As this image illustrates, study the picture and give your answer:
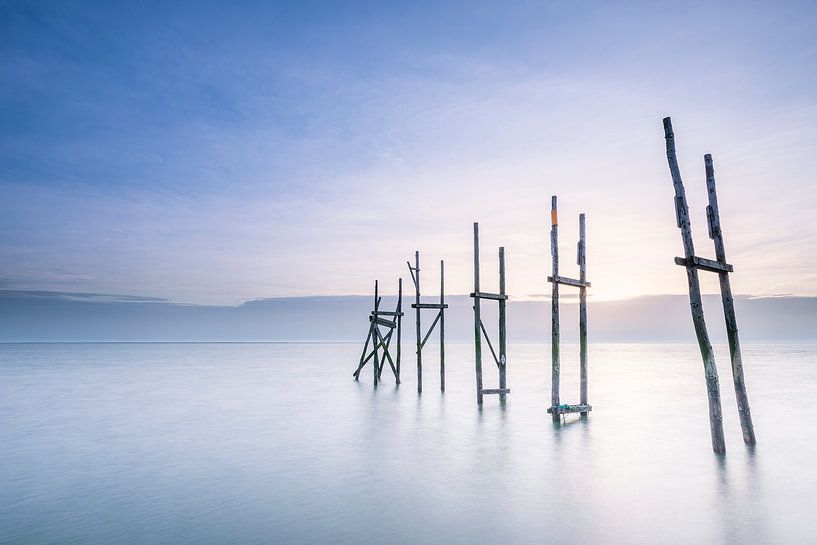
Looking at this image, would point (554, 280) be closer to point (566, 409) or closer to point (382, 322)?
point (566, 409)

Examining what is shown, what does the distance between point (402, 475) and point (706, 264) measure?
23.8ft

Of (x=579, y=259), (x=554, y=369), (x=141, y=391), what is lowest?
(x=141, y=391)

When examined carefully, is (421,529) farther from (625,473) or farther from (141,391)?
(141,391)

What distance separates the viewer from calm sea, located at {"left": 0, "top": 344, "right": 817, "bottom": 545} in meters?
7.62

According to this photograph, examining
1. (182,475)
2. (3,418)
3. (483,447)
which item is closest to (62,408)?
(3,418)

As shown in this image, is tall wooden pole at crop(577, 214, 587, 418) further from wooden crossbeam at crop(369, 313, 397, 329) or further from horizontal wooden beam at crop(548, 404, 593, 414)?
wooden crossbeam at crop(369, 313, 397, 329)

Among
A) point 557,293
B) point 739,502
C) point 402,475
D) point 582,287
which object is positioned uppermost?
point 582,287

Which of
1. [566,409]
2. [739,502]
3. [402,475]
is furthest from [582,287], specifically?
[402,475]

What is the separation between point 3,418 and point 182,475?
13.3 meters

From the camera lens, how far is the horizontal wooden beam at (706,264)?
1000 cm

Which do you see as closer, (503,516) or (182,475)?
(503,516)

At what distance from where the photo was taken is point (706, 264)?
10.1 metres

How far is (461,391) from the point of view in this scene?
2669 centimetres

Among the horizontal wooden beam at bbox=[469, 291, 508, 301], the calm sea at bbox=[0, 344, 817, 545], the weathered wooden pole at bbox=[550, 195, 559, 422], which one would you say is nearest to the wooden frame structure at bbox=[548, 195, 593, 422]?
the weathered wooden pole at bbox=[550, 195, 559, 422]
